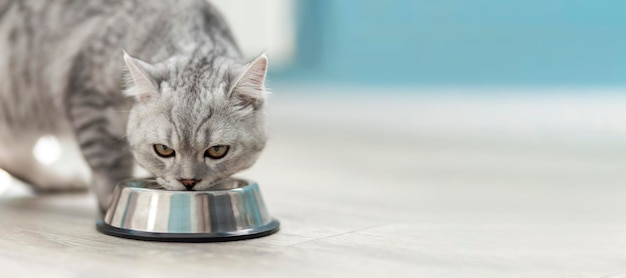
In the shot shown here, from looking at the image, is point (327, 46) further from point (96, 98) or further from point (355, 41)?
point (96, 98)

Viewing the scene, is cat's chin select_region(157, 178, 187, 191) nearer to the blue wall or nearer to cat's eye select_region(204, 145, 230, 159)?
cat's eye select_region(204, 145, 230, 159)

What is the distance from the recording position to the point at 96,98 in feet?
6.98

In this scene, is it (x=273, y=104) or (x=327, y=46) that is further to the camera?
(x=273, y=104)

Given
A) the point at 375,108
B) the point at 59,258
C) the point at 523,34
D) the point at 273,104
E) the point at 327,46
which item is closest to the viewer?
the point at 59,258

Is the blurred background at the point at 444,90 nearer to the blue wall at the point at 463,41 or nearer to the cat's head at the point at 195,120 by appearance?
the blue wall at the point at 463,41

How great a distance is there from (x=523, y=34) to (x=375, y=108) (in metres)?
0.87

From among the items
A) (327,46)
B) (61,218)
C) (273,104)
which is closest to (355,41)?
(327,46)

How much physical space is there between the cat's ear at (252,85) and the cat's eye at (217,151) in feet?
0.35

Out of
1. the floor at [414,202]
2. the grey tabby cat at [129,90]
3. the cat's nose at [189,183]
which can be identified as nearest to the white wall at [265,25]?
the floor at [414,202]

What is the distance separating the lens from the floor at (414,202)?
1.58 m

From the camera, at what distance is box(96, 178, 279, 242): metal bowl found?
5.74ft

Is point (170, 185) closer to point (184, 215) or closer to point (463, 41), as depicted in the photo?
point (184, 215)

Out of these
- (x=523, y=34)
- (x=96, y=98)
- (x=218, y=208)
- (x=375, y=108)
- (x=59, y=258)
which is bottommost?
(x=59, y=258)

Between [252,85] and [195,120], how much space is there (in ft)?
0.50
